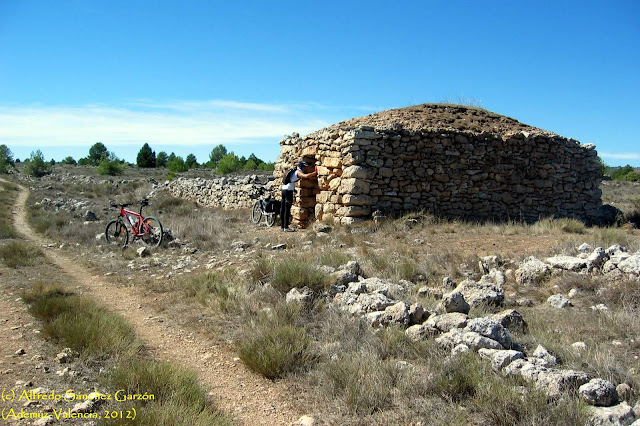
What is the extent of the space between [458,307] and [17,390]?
13.1ft

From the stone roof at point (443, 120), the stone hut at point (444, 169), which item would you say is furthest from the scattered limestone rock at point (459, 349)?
the stone roof at point (443, 120)

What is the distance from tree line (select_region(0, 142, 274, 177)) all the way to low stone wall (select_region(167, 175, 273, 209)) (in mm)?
13721

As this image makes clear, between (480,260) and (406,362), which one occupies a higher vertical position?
(480,260)

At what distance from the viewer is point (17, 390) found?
3744mm

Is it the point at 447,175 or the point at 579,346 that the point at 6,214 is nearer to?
the point at 447,175

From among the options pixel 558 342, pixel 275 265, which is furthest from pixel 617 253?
pixel 275 265

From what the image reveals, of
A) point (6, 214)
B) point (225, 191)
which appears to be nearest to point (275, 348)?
point (225, 191)

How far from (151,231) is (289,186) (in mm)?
3548

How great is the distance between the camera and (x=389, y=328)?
4602mm

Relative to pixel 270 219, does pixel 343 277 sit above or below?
below

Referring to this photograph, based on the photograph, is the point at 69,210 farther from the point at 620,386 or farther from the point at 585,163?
the point at 620,386

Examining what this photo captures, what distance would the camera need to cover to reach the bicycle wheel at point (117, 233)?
1100 centimetres

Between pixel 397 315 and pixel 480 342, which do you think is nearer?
pixel 480 342

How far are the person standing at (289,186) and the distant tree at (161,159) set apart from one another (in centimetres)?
5340
